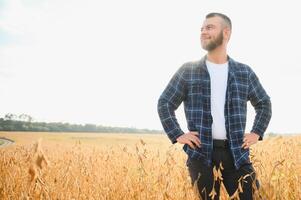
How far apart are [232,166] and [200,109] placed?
0.56 meters

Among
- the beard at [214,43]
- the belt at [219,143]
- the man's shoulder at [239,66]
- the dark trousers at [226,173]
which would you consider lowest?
the dark trousers at [226,173]

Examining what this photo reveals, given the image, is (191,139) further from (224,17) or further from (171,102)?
(224,17)

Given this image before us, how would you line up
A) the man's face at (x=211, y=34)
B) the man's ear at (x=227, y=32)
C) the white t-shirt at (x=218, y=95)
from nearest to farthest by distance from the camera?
1. the white t-shirt at (x=218, y=95)
2. the man's face at (x=211, y=34)
3. the man's ear at (x=227, y=32)

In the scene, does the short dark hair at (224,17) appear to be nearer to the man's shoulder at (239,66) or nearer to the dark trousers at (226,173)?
the man's shoulder at (239,66)

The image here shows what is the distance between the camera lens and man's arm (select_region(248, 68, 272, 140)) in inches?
134

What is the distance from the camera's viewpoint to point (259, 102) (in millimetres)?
3453

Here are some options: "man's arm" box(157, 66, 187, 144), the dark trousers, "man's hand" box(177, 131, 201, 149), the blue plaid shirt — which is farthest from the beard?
the dark trousers

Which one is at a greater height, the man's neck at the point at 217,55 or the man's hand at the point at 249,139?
the man's neck at the point at 217,55

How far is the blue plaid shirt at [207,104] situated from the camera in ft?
9.98

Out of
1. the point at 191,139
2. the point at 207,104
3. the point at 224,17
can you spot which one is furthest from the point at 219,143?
the point at 224,17

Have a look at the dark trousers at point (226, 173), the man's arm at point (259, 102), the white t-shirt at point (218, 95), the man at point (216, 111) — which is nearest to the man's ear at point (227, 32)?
the man at point (216, 111)

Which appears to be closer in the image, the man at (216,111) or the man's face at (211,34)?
the man at (216,111)

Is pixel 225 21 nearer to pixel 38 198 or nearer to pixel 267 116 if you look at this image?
pixel 267 116

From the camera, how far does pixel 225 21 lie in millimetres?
3357
